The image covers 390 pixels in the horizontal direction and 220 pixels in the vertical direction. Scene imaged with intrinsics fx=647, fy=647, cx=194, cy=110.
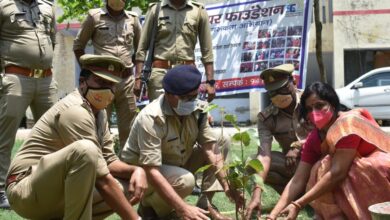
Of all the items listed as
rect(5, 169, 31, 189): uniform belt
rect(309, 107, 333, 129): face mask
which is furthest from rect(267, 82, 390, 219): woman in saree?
rect(5, 169, 31, 189): uniform belt

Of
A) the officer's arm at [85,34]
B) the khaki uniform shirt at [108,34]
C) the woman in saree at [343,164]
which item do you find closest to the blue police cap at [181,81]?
the woman in saree at [343,164]

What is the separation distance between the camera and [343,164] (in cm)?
393

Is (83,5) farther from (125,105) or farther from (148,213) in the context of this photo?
(148,213)

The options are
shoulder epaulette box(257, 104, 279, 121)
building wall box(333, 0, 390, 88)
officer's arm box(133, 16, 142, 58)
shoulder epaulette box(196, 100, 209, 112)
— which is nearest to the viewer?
shoulder epaulette box(196, 100, 209, 112)

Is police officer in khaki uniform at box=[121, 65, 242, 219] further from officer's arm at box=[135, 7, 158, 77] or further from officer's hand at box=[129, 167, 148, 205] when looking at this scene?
officer's arm at box=[135, 7, 158, 77]

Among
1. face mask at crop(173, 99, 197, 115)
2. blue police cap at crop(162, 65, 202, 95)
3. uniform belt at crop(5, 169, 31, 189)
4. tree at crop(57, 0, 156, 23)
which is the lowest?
uniform belt at crop(5, 169, 31, 189)

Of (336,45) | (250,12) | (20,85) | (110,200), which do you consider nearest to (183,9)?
(20,85)

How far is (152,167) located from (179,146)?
439 mm

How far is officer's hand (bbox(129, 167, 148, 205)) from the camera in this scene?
3979 mm

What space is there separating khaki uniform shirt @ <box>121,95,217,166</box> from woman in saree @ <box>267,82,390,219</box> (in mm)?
808

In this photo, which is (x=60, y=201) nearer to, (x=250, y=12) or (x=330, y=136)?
(x=330, y=136)

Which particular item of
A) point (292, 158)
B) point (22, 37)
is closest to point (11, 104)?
point (22, 37)

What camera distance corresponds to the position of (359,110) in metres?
4.16

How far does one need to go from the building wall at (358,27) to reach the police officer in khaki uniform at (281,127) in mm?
13503
